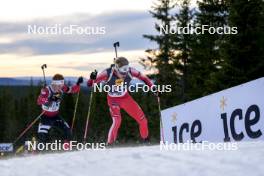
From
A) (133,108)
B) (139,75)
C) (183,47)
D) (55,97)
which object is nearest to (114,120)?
(133,108)

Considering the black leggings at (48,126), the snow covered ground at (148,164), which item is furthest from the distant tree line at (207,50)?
the snow covered ground at (148,164)

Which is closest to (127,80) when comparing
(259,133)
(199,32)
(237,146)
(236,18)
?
(259,133)

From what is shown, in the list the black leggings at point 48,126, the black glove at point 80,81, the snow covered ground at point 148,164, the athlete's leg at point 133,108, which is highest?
the black glove at point 80,81

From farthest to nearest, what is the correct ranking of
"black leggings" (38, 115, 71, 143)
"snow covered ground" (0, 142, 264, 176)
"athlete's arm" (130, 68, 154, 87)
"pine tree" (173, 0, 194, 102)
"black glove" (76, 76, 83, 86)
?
"pine tree" (173, 0, 194, 102) < "black leggings" (38, 115, 71, 143) < "black glove" (76, 76, 83, 86) < "athlete's arm" (130, 68, 154, 87) < "snow covered ground" (0, 142, 264, 176)

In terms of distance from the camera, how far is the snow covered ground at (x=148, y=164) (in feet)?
17.3

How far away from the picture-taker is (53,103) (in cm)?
1211

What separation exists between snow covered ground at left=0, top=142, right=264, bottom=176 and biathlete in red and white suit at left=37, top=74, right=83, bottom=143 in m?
5.03

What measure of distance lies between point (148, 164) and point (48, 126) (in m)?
6.65

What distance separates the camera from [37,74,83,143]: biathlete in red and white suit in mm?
12016

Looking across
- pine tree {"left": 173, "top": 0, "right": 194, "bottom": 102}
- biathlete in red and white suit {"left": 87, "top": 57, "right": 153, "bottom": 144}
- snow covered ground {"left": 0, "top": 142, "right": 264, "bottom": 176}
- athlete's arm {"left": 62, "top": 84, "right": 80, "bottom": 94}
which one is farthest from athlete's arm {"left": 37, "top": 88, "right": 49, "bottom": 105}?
pine tree {"left": 173, "top": 0, "right": 194, "bottom": 102}

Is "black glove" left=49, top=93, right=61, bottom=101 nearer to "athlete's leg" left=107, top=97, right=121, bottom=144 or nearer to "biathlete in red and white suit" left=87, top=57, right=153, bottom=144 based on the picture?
"biathlete in red and white suit" left=87, top=57, right=153, bottom=144

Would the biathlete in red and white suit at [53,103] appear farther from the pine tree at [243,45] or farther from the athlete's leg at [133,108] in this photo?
the pine tree at [243,45]

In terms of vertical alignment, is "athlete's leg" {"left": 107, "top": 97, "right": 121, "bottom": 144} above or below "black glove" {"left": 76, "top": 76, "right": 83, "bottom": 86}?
below

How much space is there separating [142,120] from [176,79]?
34049 millimetres
